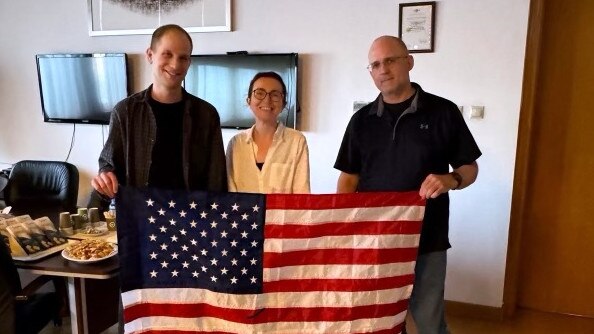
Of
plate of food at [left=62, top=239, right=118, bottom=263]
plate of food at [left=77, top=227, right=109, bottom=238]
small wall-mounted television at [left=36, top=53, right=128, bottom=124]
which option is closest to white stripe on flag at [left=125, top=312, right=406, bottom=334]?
plate of food at [left=62, top=239, right=118, bottom=263]

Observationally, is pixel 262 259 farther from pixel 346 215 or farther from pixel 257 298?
pixel 346 215

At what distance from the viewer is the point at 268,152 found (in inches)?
76.3

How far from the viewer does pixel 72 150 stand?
4.12 m

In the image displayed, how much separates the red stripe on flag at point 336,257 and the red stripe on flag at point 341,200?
0.18 metres

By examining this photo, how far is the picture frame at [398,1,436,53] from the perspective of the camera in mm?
2859

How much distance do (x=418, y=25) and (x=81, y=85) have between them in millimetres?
2839

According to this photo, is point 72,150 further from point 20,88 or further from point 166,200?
point 166,200

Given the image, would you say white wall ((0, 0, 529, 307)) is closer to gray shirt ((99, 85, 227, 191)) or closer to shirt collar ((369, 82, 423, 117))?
shirt collar ((369, 82, 423, 117))

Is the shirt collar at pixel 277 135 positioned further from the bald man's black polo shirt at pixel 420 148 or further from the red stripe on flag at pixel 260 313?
the red stripe on flag at pixel 260 313

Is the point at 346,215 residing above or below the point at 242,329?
above

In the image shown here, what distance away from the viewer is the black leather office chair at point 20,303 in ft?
6.03

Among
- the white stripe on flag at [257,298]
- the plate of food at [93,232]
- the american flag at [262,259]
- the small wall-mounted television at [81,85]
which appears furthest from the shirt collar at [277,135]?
the small wall-mounted television at [81,85]

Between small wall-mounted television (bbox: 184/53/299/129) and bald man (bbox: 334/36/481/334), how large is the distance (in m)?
1.36

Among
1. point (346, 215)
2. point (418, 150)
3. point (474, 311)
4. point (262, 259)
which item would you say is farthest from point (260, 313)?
point (474, 311)
